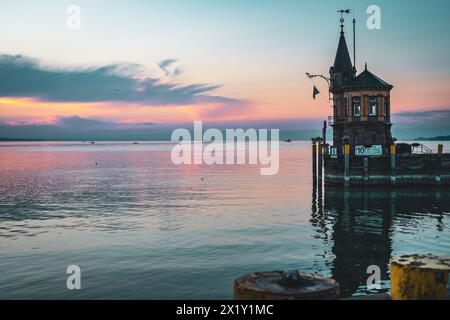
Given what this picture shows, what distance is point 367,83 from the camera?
5353 cm

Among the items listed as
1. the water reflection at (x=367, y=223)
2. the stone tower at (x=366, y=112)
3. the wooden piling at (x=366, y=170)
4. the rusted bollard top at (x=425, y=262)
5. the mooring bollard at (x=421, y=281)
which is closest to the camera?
the mooring bollard at (x=421, y=281)

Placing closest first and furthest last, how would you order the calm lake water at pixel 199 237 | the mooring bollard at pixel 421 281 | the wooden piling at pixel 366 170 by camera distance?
the mooring bollard at pixel 421 281 < the calm lake water at pixel 199 237 < the wooden piling at pixel 366 170

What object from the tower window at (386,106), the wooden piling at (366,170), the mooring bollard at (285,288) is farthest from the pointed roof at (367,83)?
the mooring bollard at (285,288)

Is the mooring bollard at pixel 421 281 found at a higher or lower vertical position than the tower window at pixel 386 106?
lower

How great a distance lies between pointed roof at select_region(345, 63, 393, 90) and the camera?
5334cm

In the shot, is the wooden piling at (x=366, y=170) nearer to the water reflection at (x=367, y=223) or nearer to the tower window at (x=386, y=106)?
the water reflection at (x=367, y=223)

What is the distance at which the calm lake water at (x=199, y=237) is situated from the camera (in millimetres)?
20312

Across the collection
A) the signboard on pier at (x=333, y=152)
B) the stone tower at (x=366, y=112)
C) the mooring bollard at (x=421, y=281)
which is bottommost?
the mooring bollard at (x=421, y=281)

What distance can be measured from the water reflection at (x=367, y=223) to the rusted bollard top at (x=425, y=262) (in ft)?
34.2

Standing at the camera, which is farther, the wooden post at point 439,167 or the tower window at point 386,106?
the tower window at point 386,106
